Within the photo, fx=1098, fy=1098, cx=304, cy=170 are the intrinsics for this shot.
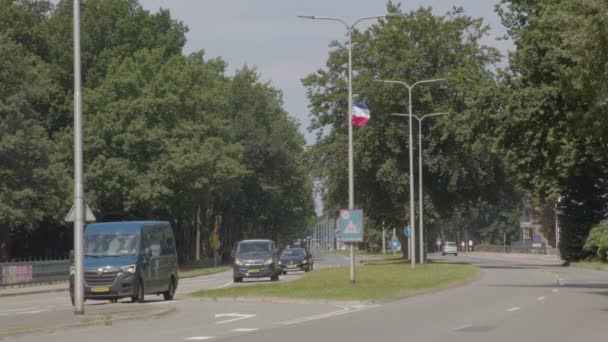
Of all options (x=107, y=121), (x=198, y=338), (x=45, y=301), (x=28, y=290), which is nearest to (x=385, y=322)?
(x=198, y=338)

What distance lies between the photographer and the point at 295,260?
64625mm

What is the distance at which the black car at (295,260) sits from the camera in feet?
210

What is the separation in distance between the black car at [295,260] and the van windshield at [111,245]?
31.3 meters

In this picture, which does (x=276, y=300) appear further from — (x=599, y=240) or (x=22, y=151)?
(x=599, y=240)

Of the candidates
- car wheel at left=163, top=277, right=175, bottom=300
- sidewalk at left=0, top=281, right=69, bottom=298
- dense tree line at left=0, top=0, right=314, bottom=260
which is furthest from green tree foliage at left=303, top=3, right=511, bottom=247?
car wheel at left=163, top=277, right=175, bottom=300

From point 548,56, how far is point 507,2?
6546mm

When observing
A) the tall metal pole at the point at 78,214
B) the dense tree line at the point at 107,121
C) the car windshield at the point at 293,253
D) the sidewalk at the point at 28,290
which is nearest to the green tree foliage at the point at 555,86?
the tall metal pole at the point at 78,214

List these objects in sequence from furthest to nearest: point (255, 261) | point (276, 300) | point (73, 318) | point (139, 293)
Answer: point (255, 261), point (139, 293), point (276, 300), point (73, 318)

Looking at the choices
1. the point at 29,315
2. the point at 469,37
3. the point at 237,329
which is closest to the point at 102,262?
the point at 29,315

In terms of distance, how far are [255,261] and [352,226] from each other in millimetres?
13809

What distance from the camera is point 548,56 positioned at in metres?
34.4

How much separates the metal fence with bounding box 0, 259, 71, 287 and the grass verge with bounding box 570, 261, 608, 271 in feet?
97.1

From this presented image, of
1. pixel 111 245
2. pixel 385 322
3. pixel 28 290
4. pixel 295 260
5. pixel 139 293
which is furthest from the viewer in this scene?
pixel 295 260

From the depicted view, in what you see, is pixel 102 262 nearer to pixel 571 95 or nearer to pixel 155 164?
pixel 571 95
